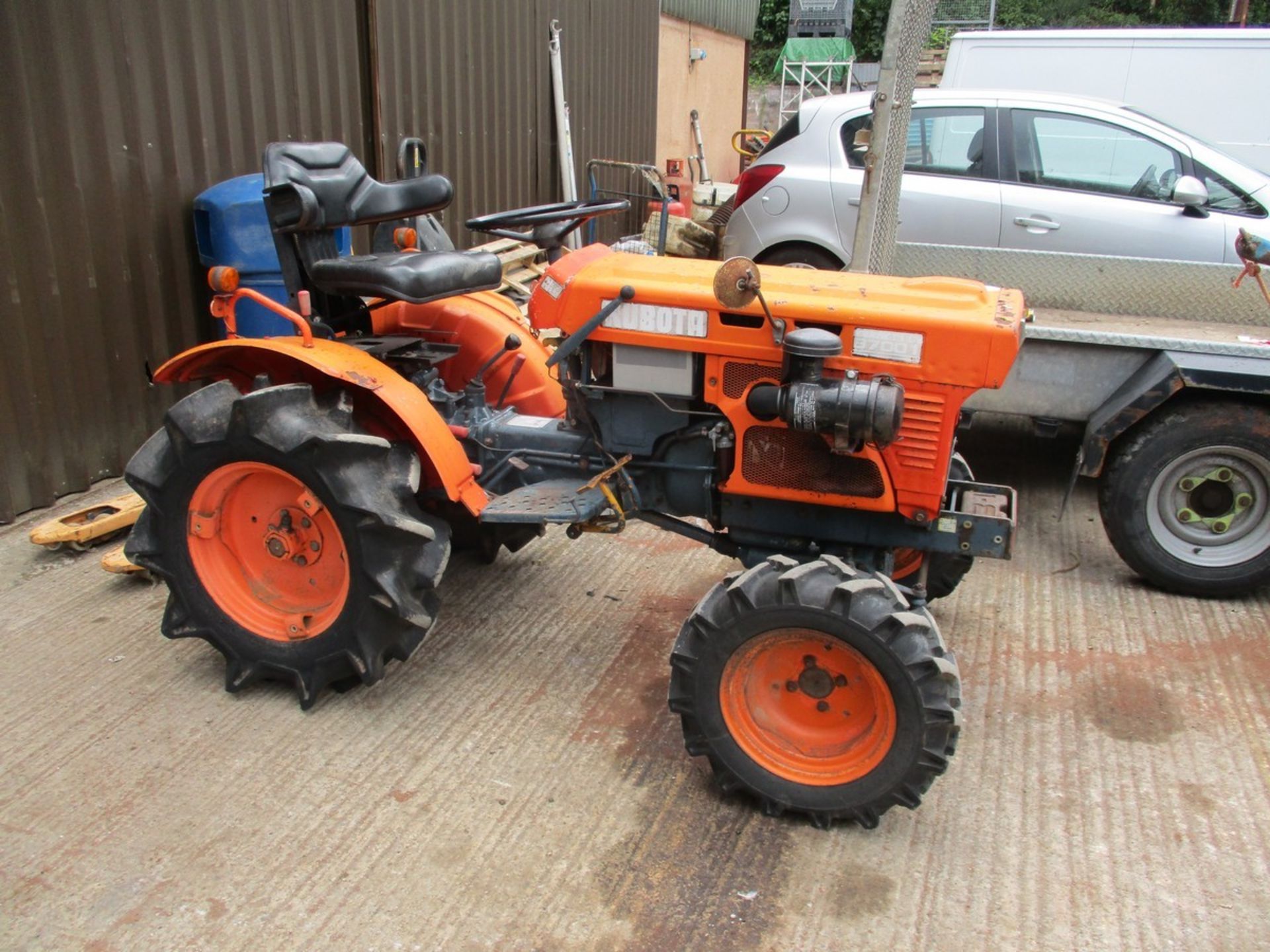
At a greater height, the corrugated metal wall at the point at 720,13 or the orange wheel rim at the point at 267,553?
the corrugated metal wall at the point at 720,13

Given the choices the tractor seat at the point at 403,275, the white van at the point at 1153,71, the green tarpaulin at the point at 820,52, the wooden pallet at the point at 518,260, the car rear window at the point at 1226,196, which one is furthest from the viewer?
the green tarpaulin at the point at 820,52

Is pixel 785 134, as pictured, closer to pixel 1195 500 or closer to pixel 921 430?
pixel 1195 500

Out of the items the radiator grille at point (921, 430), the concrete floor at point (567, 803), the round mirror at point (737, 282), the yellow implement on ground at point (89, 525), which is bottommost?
the concrete floor at point (567, 803)

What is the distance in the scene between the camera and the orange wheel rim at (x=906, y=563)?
10.7 ft

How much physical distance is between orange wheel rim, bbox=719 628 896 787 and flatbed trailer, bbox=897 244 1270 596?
1.75m

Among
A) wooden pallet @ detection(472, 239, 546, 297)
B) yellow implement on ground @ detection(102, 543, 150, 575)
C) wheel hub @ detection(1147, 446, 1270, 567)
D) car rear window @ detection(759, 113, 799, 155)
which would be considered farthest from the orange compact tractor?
car rear window @ detection(759, 113, 799, 155)

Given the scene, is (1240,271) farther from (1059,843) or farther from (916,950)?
(916,950)

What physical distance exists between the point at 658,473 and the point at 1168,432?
6.80 feet

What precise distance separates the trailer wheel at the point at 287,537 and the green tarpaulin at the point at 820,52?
860 inches

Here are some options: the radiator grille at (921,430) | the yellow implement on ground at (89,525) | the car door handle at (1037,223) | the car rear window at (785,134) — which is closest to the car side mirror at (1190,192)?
the car door handle at (1037,223)

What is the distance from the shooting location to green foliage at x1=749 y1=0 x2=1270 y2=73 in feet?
92.7

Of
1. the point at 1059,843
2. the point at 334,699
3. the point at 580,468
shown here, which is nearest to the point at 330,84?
the point at 580,468

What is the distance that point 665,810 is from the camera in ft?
8.72

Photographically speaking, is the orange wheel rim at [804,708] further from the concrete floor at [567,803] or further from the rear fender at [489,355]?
the rear fender at [489,355]
